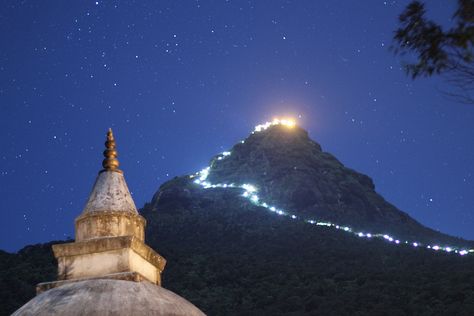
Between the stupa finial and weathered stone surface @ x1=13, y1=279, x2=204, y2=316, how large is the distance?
163 cm

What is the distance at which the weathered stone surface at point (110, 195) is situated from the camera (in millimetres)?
7336

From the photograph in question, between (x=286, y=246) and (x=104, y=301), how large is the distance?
47372 millimetres

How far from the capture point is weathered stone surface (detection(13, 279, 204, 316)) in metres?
6.15

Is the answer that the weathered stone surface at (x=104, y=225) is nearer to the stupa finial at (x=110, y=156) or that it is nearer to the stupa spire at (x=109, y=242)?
the stupa spire at (x=109, y=242)

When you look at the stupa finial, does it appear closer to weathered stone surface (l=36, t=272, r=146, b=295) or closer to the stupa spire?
the stupa spire

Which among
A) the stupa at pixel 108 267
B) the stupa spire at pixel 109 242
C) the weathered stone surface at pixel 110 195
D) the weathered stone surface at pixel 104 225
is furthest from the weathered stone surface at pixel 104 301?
the weathered stone surface at pixel 110 195

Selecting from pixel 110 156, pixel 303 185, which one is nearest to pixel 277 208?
pixel 303 185

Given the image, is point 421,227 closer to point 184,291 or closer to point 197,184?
point 197,184

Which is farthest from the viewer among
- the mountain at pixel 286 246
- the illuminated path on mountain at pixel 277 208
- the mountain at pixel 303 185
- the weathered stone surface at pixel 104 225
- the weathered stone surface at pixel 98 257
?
the mountain at pixel 303 185

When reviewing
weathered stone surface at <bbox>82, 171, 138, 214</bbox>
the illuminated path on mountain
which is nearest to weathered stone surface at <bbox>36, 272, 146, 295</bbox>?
weathered stone surface at <bbox>82, 171, 138, 214</bbox>

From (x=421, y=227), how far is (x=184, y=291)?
3952 cm

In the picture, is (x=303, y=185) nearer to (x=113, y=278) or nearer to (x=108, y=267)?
(x=108, y=267)

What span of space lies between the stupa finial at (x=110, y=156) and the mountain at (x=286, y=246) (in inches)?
946

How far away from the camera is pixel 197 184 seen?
80938 mm
